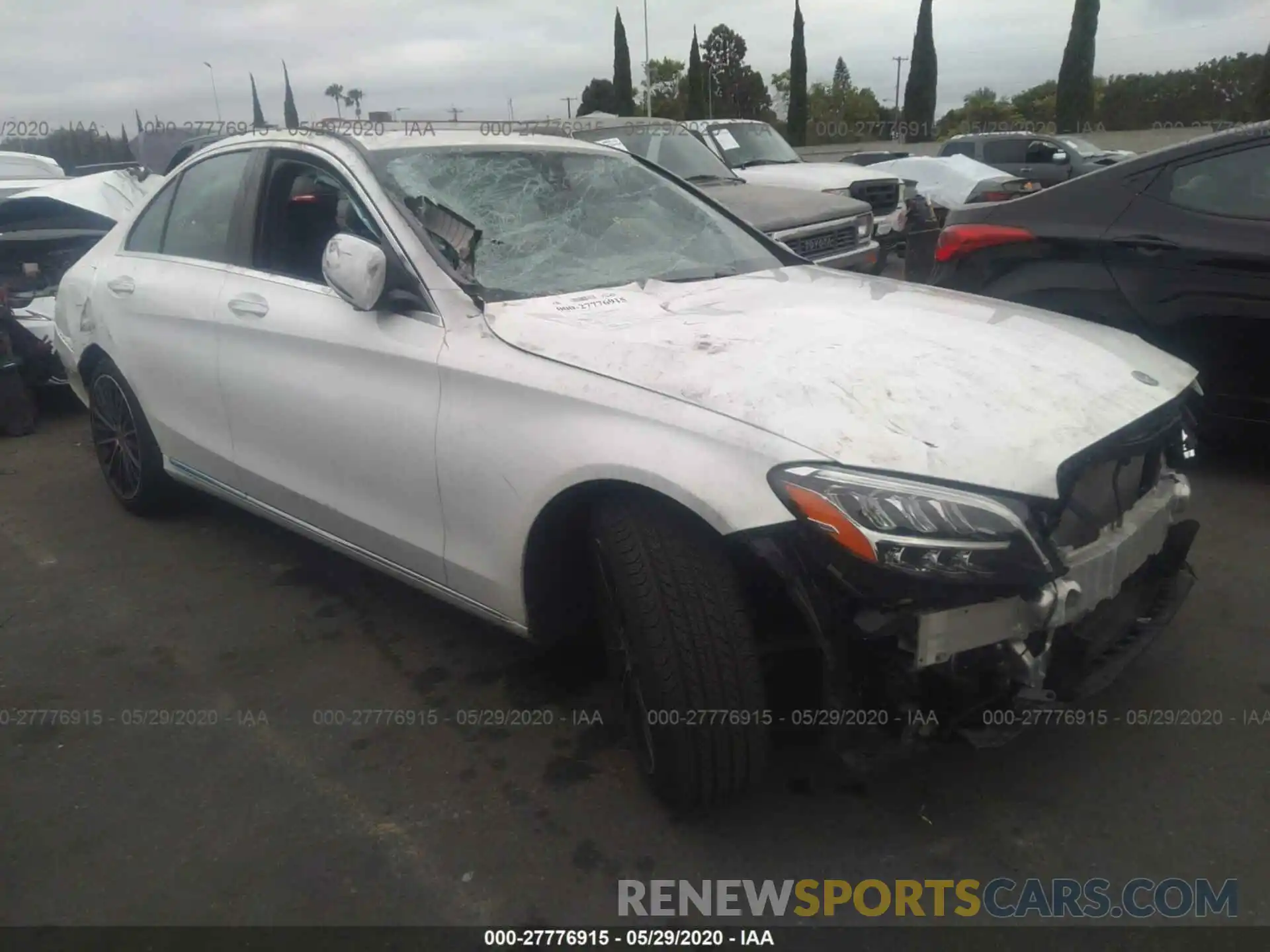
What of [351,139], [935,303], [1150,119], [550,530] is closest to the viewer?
[550,530]

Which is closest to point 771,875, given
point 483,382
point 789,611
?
point 789,611

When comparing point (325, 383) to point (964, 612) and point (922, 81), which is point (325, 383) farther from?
point (922, 81)

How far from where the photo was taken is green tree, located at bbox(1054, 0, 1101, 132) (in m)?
29.9

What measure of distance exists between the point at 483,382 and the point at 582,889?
126 centimetres

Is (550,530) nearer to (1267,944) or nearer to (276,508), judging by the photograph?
(276,508)

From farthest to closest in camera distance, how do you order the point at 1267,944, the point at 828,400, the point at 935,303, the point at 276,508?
the point at 276,508, the point at 935,303, the point at 828,400, the point at 1267,944

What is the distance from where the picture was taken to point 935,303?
3.03 m

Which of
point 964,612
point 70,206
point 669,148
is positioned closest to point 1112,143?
point 669,148

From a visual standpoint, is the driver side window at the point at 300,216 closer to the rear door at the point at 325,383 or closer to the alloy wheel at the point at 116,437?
the rear door at the point at 325,383

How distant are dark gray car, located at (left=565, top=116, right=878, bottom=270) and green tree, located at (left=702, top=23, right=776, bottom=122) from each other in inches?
1668

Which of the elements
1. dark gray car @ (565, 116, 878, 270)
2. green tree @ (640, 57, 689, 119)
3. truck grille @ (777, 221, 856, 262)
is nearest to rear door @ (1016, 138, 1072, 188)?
dark gray car @ (565, 116, 878, 270)

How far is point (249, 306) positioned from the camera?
139 inches

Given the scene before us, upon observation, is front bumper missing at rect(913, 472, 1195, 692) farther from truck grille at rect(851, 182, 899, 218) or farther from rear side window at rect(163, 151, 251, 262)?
truck grille at rect(851, 182, 899, 218)

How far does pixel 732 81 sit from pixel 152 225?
56052 mm
